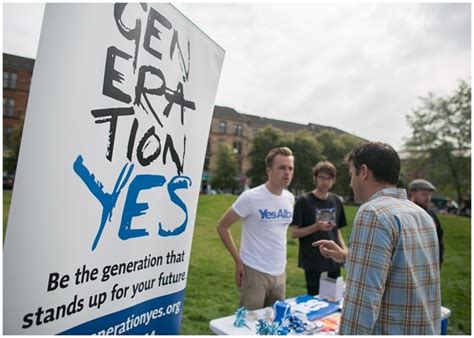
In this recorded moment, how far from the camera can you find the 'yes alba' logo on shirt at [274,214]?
8.73 feet

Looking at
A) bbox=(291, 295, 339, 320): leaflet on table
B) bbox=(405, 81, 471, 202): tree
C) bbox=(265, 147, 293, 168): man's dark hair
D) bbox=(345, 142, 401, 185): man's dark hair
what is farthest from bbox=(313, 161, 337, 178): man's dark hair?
bbox=(405, 81, 471, 202): tree

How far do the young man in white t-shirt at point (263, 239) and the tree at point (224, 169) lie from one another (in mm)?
31344

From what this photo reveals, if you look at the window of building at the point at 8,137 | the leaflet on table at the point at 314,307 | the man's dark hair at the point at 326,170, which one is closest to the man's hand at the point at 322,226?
the man's dark hair at the point at 326,170

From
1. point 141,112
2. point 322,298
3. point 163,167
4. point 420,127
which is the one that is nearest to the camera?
point 141,112

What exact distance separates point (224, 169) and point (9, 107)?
2078cm

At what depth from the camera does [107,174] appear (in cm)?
130

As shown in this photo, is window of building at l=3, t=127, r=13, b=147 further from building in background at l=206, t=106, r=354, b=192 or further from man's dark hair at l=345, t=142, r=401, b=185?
man's dark hair at l=345, t=142, r=401, b=185

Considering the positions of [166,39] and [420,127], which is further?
[420,127]

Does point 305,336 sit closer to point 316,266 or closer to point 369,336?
point 369,336

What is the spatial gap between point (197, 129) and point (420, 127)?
998 inches

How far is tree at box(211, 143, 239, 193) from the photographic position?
34406 millimetres

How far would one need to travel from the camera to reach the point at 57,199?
44.8 inches

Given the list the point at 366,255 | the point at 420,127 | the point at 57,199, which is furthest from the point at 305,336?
the point at 420,127

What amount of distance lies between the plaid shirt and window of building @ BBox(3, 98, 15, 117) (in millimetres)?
35650
